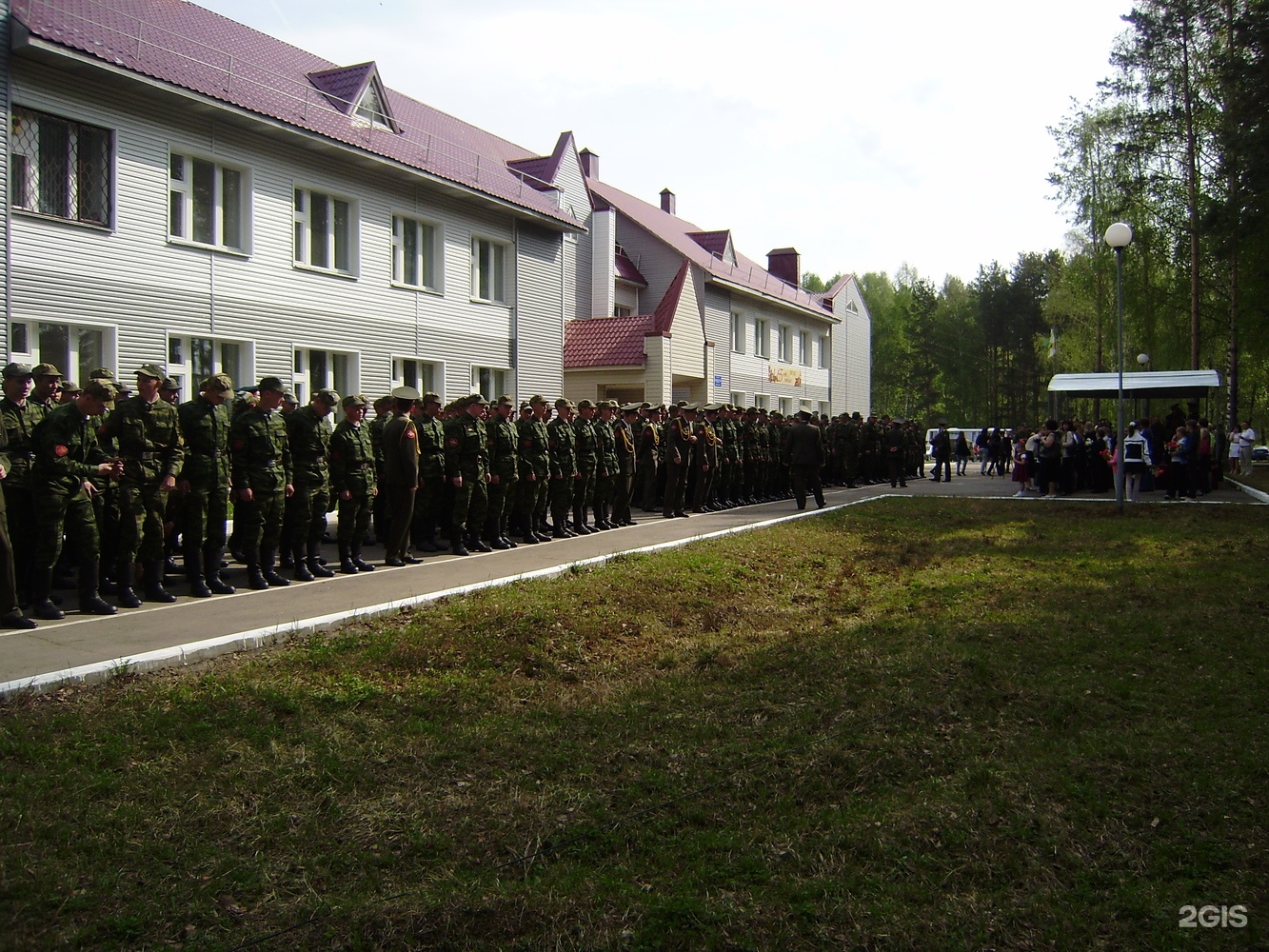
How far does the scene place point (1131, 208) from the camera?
36.7 m

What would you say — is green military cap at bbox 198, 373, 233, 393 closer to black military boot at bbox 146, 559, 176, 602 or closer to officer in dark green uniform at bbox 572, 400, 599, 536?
black military boot at bbox 146, 559, 176, 602

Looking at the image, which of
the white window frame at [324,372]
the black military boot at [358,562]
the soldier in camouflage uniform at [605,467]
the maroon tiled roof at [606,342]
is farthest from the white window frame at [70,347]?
the maroon tiled roof at [606,342]

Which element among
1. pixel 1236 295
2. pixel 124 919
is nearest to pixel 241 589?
pixel 124 919

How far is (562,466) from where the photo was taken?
14336 millimetres

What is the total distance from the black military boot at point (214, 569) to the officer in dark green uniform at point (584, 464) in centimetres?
585

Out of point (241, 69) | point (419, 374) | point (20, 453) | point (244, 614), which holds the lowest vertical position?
point (244, 614)

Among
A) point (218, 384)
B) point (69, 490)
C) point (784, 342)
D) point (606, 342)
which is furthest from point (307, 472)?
point (784, 342)

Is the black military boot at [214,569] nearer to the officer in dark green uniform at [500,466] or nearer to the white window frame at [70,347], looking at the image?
the officer in dark green uniform at [500,466]

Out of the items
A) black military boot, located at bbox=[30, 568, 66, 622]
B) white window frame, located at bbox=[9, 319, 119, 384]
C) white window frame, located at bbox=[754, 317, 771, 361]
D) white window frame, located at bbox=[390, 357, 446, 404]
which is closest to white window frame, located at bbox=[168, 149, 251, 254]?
white window frame, located at bbox=[9, 319, 119, 384]

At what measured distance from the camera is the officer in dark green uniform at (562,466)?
1425 centimetres

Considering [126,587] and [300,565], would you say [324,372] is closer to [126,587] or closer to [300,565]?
[300,565]

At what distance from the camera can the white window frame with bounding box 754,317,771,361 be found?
42375 millimetres

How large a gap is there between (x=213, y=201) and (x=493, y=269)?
8.58 m

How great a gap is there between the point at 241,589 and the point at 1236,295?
109 feet
